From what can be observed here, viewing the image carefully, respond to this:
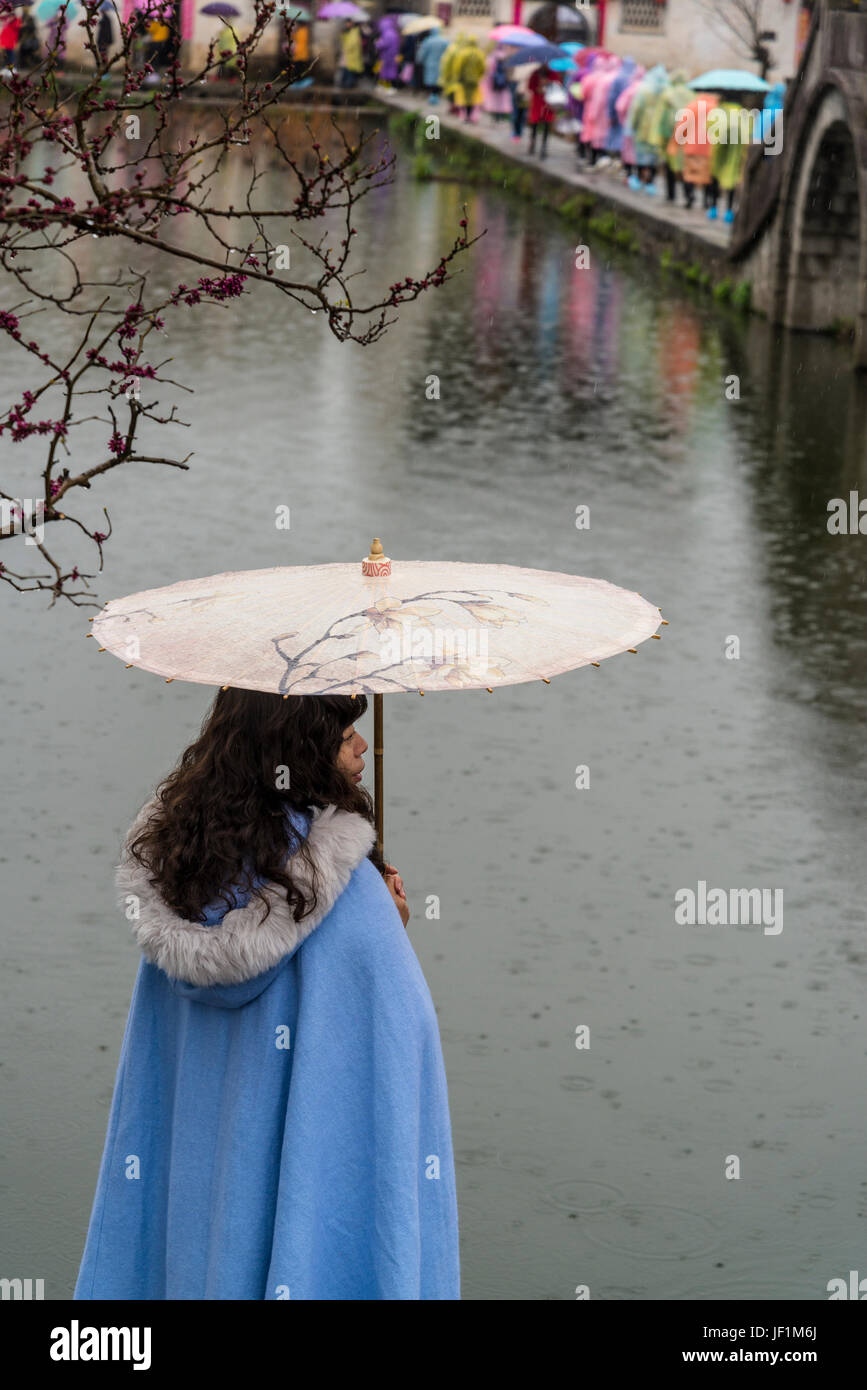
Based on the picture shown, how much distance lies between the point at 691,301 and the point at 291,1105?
2070cm

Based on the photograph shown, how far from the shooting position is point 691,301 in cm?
2327

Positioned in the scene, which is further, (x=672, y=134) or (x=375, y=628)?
(x=672, y=134)

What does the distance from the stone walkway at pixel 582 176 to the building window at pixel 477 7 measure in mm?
8512

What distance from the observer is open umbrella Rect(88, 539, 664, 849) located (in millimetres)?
3457

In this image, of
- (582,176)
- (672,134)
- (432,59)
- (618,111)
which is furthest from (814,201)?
(432,59)

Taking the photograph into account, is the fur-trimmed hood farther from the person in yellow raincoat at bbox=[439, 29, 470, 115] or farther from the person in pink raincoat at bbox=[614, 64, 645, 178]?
the person in yellow raincoat at bbox=[439, 29, 470, 115]

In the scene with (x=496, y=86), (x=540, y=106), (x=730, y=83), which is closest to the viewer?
(x=730, y=83)

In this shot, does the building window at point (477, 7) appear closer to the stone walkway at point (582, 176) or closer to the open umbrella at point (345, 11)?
the open umbrella at point (345, 11)

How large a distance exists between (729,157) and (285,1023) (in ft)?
75.5

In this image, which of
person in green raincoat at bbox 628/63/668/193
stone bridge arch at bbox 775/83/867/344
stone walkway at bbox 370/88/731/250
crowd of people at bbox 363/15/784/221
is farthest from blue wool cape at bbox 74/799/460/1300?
person in green raincoat at bbox 628/63/668/193

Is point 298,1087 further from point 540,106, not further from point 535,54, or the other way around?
point 535,54

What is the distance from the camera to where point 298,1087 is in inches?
132

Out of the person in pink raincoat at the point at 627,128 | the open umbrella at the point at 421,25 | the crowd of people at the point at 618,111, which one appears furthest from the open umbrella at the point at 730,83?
the open umbrella at the point at 421,25

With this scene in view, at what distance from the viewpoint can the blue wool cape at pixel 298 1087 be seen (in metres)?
3.32
